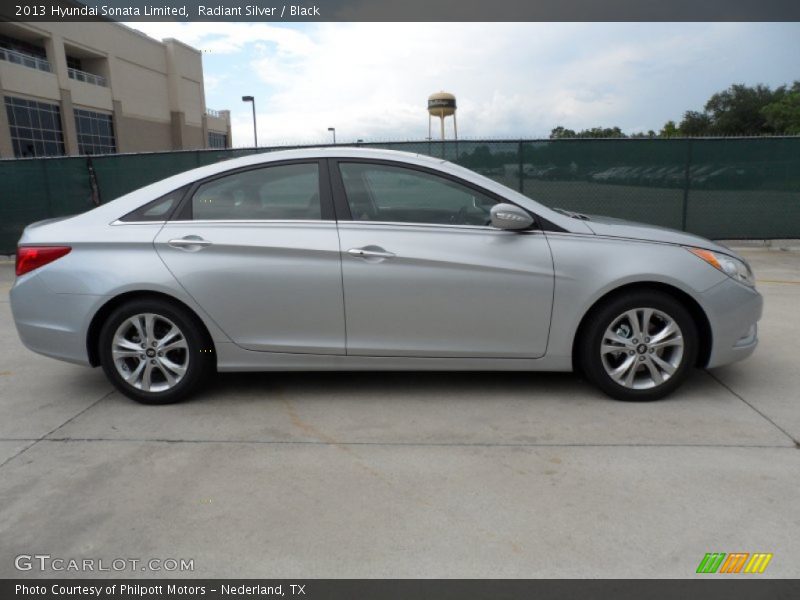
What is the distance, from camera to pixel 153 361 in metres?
4.10

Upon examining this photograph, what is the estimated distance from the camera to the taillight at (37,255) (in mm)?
4109

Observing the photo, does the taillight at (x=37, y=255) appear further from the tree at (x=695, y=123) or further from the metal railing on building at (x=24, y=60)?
the tree at (x=695, y=123)

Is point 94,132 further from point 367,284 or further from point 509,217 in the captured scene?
point 509,217

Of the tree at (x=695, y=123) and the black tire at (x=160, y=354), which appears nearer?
the black tire at (x=160, y=354)

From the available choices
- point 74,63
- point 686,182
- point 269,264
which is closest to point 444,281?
point 269,264

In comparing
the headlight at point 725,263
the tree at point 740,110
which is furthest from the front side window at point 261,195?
the tree at point 740,110

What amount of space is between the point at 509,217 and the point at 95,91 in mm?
52554

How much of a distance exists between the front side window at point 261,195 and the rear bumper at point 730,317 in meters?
2.55

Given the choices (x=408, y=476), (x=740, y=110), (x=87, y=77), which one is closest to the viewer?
(x=408, y=476)

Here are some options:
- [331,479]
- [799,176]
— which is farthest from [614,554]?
[799,176]

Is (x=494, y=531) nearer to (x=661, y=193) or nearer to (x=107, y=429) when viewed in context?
(x=107, y=429)

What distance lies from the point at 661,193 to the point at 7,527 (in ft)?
32.9

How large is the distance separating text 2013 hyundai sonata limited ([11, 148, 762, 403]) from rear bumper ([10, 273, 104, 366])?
0.5 inches

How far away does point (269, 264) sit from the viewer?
3.99 m
